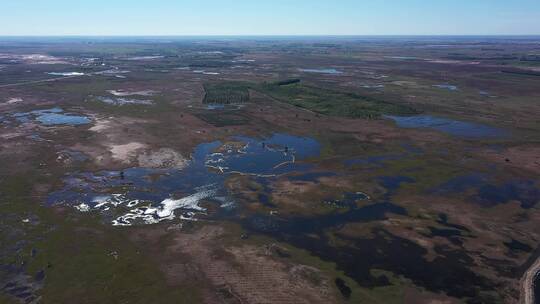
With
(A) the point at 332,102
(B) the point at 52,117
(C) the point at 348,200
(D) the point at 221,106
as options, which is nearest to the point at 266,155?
(C) the point at 348,200

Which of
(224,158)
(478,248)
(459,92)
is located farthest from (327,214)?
(459,92)

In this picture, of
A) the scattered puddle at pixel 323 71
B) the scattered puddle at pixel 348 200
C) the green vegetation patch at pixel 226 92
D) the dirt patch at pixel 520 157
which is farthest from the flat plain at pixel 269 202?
the scattered puddle at pixel 323 71

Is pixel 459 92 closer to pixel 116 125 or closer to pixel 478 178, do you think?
pixel 478 178

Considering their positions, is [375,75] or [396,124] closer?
[396,124]

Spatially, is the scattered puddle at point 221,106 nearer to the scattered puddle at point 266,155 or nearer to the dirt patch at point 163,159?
the scattered puddle at point 266,155

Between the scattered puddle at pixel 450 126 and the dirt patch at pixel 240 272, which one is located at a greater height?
the scattered puddle at pixel 450 126

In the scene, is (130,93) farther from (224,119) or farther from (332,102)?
(332,102)

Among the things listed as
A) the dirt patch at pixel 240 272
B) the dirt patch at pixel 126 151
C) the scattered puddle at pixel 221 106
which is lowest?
the dirt patch at pixel 240 272
